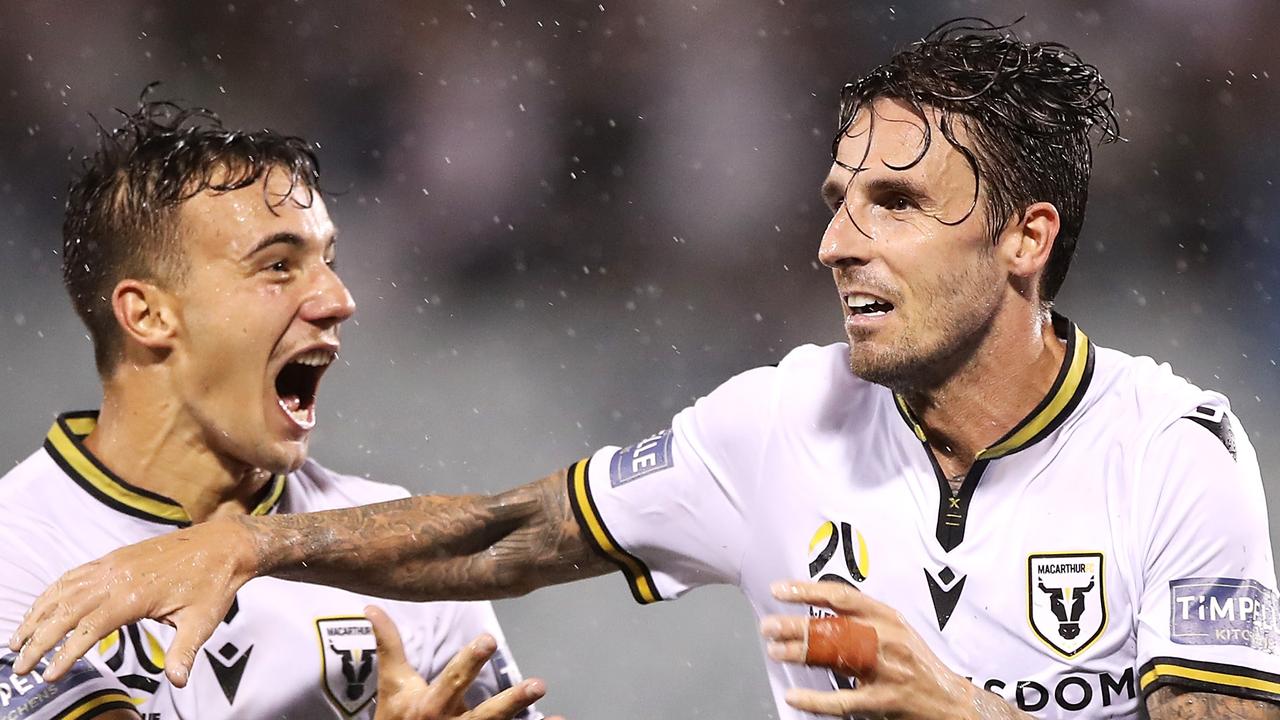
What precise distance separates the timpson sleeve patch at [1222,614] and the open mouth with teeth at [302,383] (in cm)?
192

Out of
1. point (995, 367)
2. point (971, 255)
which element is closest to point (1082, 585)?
point (995, 367)

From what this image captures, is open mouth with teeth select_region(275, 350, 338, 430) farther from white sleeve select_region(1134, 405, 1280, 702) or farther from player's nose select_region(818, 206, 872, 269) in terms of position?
white sleeve select_region(1134, 405, 1280, 702)

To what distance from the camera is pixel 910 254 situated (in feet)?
8.98

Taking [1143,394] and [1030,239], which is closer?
[1143,394]

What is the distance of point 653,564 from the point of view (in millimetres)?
3080

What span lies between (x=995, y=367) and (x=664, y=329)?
309 centimetres

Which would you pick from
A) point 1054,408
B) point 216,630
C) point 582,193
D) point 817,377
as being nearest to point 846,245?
point 817,377

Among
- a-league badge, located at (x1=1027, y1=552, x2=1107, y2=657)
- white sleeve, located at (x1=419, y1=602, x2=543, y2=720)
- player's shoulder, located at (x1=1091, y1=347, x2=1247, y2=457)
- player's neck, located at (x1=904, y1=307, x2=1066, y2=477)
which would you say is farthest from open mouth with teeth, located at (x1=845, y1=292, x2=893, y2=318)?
white sleeve, located at (x1=419, y1=602, x2=543, y2=720)

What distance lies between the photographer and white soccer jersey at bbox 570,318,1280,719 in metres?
2.46

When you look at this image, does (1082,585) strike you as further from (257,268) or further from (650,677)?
(650,677)

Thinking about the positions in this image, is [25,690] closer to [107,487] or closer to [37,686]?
[37,686]

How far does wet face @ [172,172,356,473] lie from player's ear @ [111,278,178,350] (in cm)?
3

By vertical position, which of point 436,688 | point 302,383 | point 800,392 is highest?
point 302,383

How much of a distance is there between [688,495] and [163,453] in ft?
3.87
